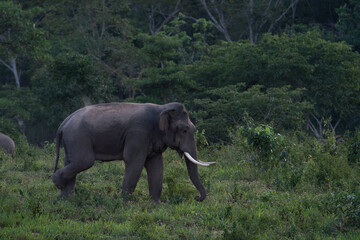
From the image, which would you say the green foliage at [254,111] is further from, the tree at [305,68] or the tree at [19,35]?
the tree at [19,35]

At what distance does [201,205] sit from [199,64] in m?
17.3

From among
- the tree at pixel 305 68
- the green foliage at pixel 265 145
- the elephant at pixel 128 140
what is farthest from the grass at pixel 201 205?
A: the tree at pixel 305 68

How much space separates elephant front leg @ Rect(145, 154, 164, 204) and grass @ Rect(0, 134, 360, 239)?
0.16 meters

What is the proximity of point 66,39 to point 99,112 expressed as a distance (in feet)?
73.5

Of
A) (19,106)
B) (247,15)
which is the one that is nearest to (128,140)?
(19,106)

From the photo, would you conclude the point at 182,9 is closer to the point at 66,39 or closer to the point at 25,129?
the point at 66,39

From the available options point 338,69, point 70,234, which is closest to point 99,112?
point 70,234

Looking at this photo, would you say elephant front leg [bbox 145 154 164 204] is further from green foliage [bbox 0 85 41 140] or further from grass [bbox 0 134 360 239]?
green foliage [bbox 0 85 41 140]

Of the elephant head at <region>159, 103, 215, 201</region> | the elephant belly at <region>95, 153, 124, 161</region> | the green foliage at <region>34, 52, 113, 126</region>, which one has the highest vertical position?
the elephant head at <region>159, 103, 215, 201</region>

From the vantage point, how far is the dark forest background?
1938 cm

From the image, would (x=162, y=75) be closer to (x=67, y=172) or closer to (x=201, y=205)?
(x=67, y=172)

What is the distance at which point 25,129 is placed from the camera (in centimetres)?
2886

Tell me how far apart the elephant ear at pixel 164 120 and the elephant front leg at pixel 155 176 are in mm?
637

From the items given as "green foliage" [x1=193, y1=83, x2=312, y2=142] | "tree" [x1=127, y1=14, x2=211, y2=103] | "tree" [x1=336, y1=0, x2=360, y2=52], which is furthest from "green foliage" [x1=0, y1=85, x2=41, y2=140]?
"tree" [x1=336, y1=0, x2=360, y2=52]
